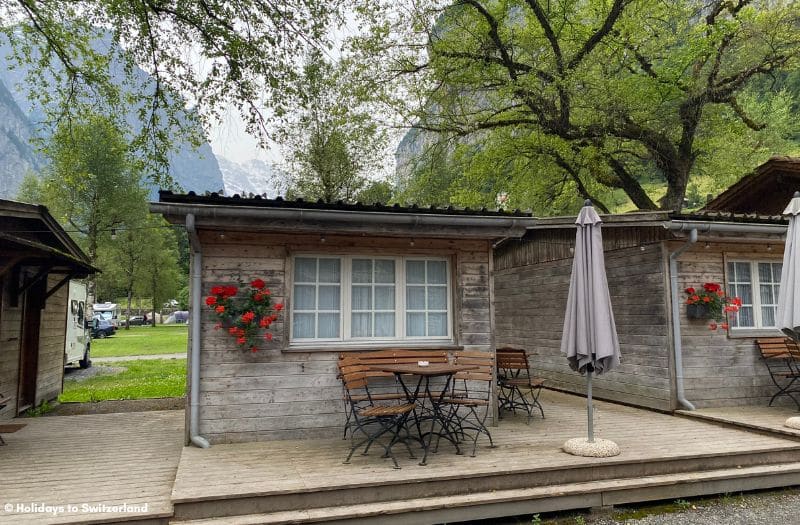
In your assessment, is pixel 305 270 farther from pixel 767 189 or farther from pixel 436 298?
pixel 767 189

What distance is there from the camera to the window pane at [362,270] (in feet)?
18.7

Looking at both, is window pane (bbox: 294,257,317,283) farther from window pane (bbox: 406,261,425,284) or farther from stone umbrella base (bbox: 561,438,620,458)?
stone umbrella base (bbox: 561,438,620,458)

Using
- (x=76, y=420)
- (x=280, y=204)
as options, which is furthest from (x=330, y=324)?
(x=76, y=420)

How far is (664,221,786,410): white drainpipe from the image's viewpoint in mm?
6473

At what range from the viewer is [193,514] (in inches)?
138

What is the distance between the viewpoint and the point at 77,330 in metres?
13.5

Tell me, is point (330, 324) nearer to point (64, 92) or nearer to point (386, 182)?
point (64, 92)

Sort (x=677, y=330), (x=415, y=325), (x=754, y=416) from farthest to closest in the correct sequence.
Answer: (x=677, y=330)
(x=754, y=416)
(x=415, y=325)

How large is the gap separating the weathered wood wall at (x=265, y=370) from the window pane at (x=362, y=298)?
17.4 inches

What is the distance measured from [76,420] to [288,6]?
7177mm

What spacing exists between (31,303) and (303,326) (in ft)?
18.3

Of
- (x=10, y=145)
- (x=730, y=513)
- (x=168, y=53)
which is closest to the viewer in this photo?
(x=730, y=513)

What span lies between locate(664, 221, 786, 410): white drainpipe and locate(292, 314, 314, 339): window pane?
4.93m

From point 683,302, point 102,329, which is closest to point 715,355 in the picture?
point 683,302
